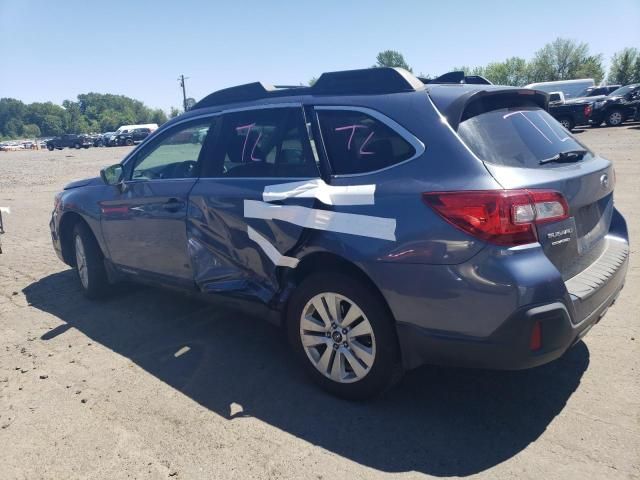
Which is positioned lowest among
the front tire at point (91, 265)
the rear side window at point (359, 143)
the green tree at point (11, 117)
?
the front tire at point (91, 265)

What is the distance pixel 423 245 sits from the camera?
102 inches

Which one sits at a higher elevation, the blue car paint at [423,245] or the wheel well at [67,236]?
the blue car paint at [423,245]

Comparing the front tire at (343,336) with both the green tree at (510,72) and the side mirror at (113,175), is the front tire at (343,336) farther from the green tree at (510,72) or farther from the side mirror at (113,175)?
the green tree at (510,72)

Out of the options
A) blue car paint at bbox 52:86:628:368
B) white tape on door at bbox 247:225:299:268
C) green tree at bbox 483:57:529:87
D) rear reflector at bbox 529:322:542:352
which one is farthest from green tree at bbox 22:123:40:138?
rear reflector at bbox 529:322:542:352

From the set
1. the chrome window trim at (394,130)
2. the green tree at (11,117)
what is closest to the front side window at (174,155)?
the chrome window trim at (394,130)

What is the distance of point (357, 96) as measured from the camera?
313 cm

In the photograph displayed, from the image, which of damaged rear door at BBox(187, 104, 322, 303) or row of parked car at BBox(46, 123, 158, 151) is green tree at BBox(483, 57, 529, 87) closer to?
row of parked car at BBox(46, 123, 158, 151)

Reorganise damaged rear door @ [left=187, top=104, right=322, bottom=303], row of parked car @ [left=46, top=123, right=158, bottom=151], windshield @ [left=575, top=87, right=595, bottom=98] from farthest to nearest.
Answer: row of parked car @ [left=46, top=123, right=158, bottom=151] < windshield @ [left=575, top=87, right=595, bottom=98] < damaged rear door @ [left=187, top=104, right=322, bottom=303]

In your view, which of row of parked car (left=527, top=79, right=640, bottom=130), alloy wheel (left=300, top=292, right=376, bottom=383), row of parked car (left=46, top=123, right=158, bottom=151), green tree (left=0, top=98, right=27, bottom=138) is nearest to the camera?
alloy wheel (left=300, top=292, right=376, bottom=383)

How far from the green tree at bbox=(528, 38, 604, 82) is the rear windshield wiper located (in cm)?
8738

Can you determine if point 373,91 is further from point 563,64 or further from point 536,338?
point 563,64

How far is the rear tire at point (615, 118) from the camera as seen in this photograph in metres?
24.0

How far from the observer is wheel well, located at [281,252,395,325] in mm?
2920

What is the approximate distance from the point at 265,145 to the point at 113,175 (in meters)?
1.94
